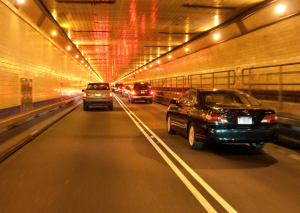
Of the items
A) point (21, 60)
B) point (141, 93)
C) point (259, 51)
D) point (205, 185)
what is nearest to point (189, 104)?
point (205, 185)

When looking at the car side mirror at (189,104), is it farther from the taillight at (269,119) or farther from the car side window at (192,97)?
the taillight at (269,119)

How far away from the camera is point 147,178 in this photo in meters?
5.57

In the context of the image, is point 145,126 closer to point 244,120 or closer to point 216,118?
point 216,118

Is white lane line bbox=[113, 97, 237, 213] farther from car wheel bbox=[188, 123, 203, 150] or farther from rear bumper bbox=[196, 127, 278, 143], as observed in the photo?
rear bumper bbox=[196, 127, 278, 143]

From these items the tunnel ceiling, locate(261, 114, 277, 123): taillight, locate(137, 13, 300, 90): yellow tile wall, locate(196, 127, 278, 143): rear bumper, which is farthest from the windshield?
the tunnel ceiling

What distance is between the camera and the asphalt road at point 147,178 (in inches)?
169

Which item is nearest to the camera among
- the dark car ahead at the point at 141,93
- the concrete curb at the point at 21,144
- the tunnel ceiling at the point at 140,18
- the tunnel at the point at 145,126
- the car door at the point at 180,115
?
the tunnel at the point at 145,126

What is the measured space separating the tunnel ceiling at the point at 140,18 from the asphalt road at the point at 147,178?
912cm

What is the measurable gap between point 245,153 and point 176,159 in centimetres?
188

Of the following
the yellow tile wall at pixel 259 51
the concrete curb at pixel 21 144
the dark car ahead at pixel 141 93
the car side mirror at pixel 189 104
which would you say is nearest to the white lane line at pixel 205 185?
the car side mirror at pixel 189 104

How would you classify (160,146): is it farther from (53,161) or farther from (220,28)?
(220,28)

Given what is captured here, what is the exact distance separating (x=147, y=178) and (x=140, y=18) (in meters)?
14.9

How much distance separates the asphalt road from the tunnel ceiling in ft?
29.9

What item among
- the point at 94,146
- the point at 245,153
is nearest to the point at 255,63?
the point at 245,153
